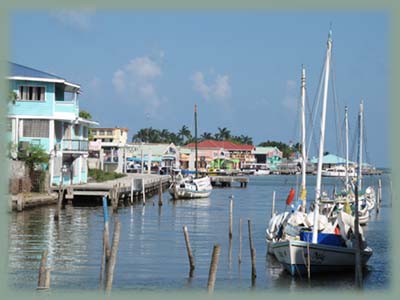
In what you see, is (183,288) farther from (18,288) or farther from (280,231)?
(280,231)

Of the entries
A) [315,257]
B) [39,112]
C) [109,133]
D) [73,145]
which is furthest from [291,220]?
[109,133]

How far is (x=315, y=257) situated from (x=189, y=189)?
49.5 meters

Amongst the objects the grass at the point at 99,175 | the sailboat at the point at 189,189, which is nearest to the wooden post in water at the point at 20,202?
the grass at the point at 99,175

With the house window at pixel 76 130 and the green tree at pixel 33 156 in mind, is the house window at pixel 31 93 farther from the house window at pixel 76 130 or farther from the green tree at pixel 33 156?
the house window at pixel 76 130

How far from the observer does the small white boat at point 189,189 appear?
77.4m

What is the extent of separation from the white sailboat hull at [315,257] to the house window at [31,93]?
34.9m

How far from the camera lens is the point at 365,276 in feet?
102

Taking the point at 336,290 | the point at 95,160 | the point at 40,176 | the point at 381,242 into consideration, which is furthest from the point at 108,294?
the point at 95,160

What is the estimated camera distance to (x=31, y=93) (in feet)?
199

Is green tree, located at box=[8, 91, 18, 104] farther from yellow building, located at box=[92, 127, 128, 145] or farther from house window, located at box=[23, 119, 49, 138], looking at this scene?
yellow building, located at box=[92, 127, 128, 145]

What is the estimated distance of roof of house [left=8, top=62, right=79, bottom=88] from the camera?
2354 inches

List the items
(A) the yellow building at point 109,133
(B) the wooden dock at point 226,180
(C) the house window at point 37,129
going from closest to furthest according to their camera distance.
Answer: (C) the house window at point 37,129, (B) the wooden dock at point 226,180, (A) the yellow building at point 109,133

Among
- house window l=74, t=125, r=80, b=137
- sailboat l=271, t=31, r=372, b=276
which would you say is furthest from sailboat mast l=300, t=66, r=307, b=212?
house window l=74, t=125, r=80, b=137

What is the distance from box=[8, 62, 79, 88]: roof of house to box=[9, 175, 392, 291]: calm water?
10.3 metres
